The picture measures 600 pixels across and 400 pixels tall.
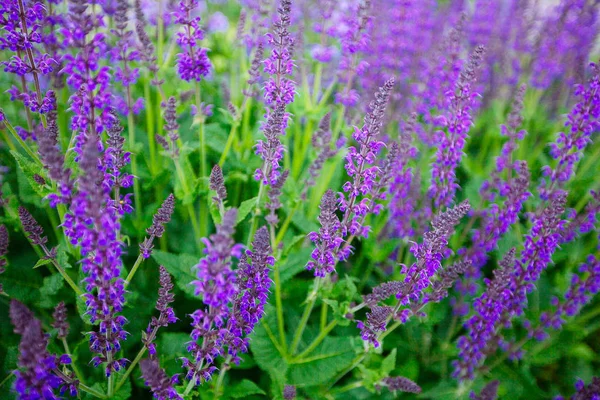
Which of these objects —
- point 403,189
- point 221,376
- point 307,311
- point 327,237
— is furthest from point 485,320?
point 221,376

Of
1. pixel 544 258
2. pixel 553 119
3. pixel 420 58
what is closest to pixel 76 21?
pixel 544 258

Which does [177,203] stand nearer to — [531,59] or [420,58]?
[420,58]

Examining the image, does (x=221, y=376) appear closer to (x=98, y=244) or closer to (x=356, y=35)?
(x=98, y=244)

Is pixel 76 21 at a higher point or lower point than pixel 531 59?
higher

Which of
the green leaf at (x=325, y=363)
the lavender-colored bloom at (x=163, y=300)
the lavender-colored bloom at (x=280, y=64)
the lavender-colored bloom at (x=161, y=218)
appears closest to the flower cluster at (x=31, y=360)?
the lavender-colored bloom at (x=163, y=300)

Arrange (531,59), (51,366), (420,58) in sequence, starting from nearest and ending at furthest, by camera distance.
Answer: (51,366)
(420,58)
(531,59)

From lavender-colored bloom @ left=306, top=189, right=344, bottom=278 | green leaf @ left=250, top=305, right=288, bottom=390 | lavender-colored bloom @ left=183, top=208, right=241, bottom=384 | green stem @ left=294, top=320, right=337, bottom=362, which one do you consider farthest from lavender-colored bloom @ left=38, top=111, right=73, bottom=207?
green stem @ left=294, top=320, right=337, bottom=362

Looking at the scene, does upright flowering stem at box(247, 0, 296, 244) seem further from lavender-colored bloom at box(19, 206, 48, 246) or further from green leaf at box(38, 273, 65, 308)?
green leaf at box(38, 273, 65, 308)
